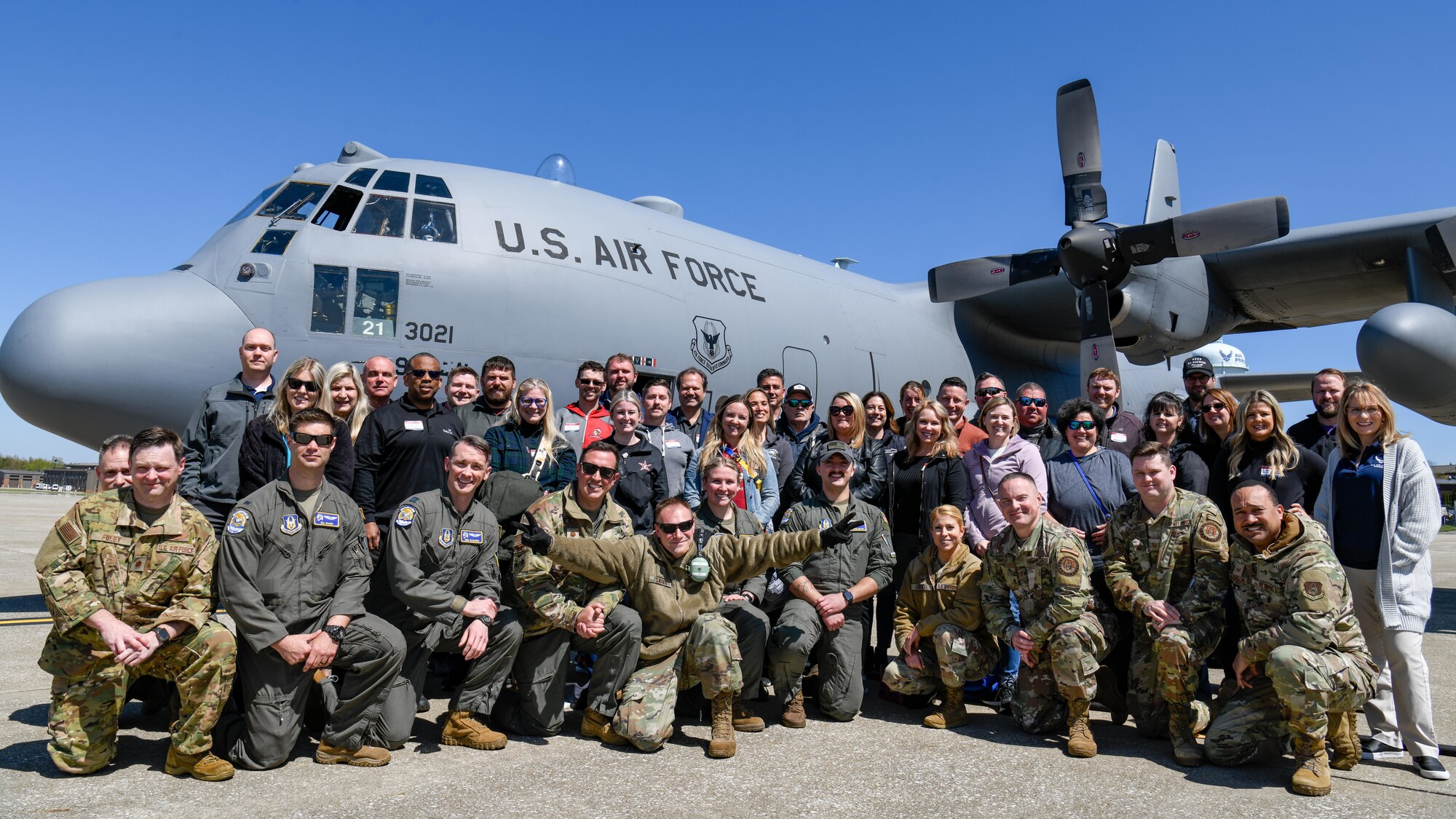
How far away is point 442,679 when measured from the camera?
5598 millimetres

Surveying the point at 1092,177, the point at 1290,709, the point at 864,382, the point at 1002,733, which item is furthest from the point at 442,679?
the point at 1092,177

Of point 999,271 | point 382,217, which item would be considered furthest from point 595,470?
point 999,271

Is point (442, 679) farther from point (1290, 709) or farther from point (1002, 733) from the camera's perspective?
point (1290, 709)

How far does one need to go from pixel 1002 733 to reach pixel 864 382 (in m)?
6.72

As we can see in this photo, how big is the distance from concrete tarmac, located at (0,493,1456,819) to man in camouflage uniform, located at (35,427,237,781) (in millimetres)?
175

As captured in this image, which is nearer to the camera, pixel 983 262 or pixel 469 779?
pixel 469 779

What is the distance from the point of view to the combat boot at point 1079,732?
13.9 feet

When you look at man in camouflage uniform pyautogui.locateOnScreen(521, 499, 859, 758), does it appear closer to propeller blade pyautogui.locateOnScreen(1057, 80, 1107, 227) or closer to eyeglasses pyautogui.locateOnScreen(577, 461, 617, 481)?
eyeglasses pyautogui.locateOnScreen(577, 461, 617, 481)

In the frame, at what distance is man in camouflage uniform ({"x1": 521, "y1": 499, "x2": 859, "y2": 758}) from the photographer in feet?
14.1

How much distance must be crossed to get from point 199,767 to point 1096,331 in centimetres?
974

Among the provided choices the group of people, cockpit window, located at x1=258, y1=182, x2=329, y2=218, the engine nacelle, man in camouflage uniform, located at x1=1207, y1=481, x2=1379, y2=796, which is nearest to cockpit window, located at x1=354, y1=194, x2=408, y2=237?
Answer: cockpit window, located at x1=258, y1=182, x2=329, y2=218

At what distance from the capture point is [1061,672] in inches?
176

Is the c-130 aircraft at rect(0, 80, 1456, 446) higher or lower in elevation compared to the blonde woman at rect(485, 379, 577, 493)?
higher

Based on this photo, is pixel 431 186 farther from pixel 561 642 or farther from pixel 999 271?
pixel 999 271
